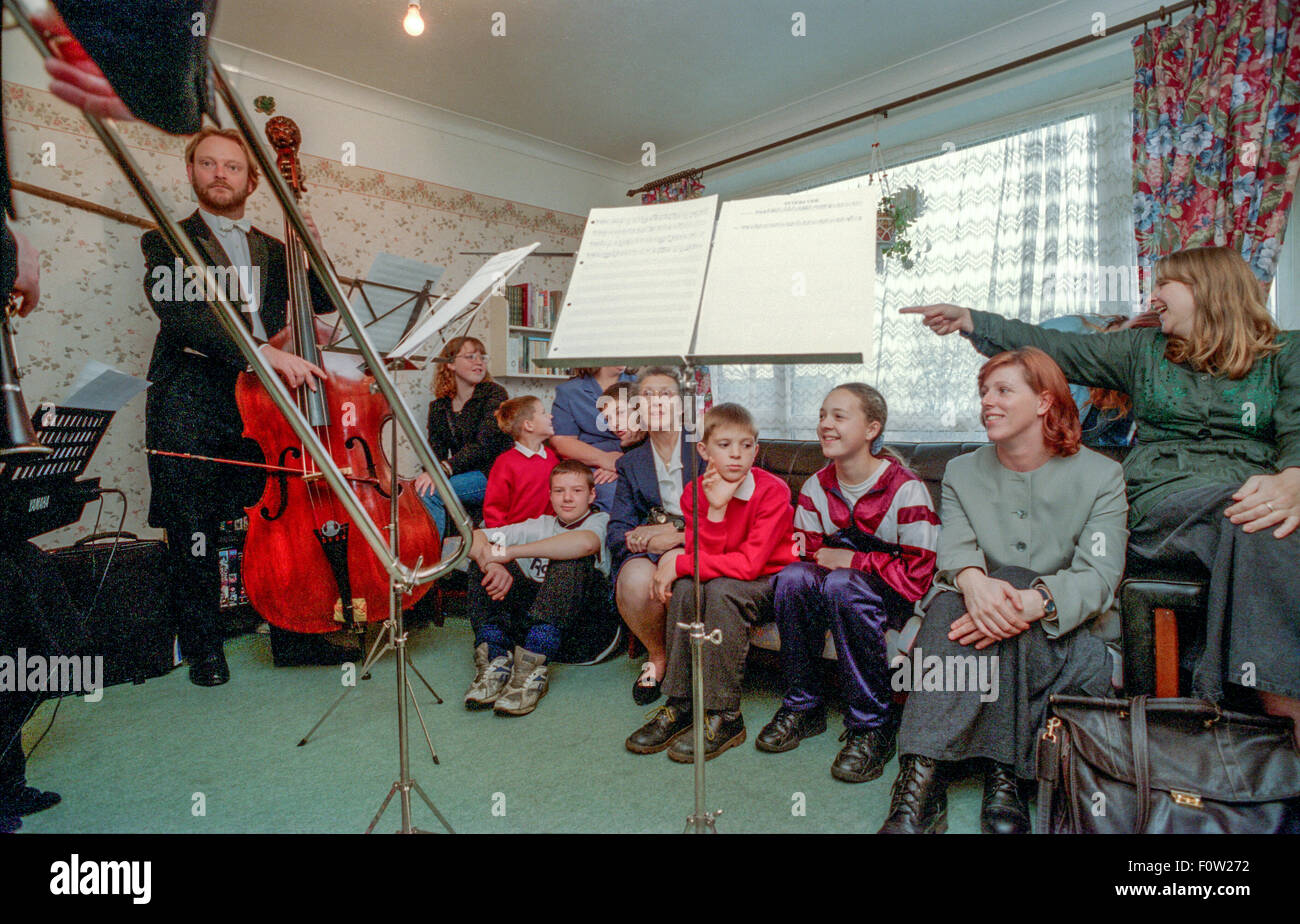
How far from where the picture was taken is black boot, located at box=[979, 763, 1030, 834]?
1.33 meters

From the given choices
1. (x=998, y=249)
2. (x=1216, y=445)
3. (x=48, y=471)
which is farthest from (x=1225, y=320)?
(x=48, y=471)

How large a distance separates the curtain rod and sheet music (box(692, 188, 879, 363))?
244cm

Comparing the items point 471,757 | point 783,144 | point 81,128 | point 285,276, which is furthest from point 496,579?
point 783,144

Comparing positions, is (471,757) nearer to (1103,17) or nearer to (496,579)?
(496,579)

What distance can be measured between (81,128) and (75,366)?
0.97 meters

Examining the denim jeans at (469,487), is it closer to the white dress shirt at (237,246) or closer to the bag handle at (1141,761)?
the white dress shirt at (237,246)

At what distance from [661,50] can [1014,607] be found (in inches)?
114

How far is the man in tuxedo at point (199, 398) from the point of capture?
7.28 feet

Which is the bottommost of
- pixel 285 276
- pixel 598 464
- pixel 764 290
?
pixel 598 464

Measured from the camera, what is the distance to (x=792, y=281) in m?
1.03

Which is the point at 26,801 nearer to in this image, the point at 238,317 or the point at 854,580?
the point at 238,317
